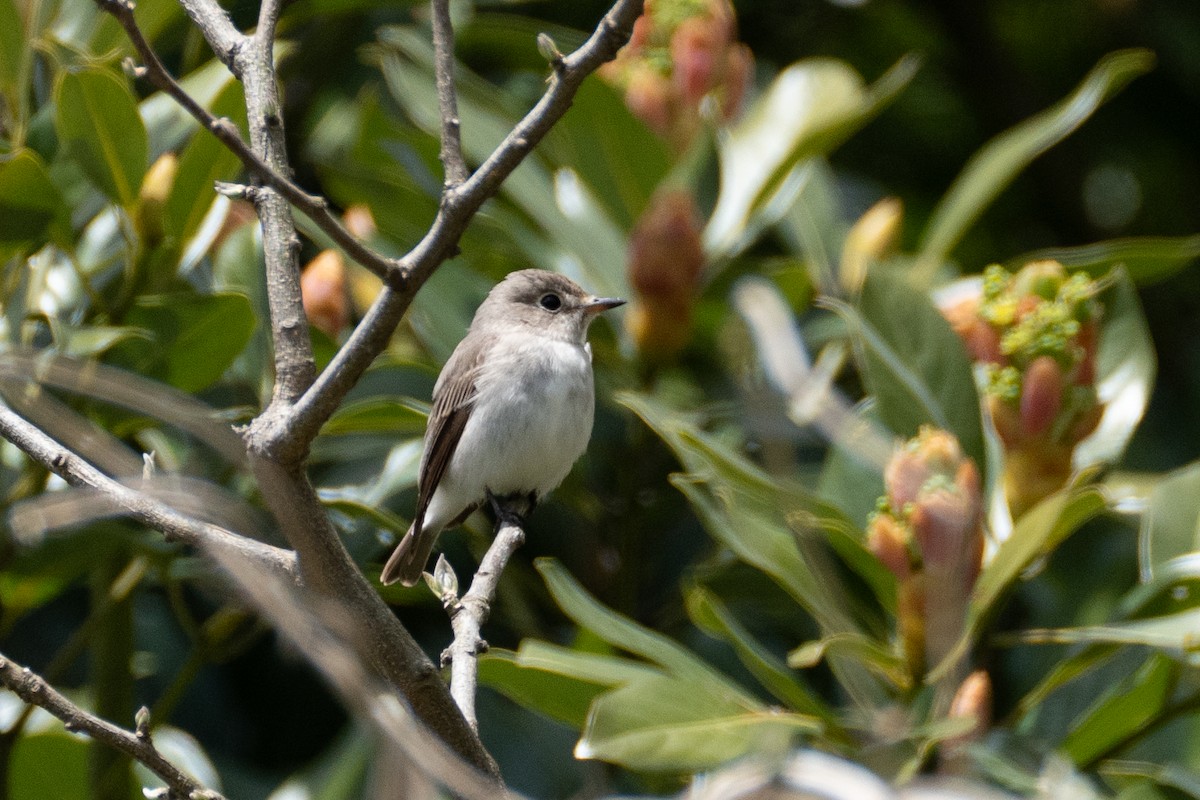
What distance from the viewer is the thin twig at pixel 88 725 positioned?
180cm

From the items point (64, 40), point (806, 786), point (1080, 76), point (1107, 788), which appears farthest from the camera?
point (1080, 76)

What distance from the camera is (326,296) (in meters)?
3.57

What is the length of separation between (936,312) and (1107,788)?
1.11 metres

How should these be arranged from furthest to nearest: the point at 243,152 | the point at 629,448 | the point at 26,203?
the point at 629,448 → the point at 26,203 → the point at 243,152

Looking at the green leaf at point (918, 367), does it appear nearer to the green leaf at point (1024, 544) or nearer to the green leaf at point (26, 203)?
the green leaf at point (1024, 544)

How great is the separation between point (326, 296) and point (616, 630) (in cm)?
122

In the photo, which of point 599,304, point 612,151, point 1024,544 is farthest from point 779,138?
point 1024,544

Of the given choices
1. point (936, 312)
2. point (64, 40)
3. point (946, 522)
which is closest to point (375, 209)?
point (64, 40)

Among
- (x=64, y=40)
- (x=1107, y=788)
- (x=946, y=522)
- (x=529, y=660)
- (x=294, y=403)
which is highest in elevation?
(x=64, y=40)

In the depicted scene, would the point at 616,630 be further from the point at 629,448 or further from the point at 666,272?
the point at 666,272

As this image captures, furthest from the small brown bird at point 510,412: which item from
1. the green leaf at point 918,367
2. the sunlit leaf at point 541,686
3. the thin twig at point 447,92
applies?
the thin twig at point 447,92

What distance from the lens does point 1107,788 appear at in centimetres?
302

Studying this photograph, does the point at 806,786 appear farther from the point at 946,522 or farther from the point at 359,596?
the point at 946,522

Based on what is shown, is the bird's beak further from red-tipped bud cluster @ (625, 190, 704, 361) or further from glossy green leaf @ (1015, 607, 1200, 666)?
glossy green leaf @ (1015, 607, 1200, 666)
